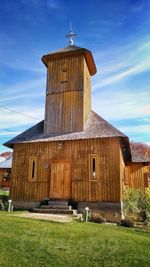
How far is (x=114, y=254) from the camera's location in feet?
25.9

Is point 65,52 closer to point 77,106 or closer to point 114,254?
point 77,106

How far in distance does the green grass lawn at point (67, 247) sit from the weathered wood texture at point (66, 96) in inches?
364

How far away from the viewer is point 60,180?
17.0 m

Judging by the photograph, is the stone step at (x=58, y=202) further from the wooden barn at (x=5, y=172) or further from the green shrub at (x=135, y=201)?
the wooden barn at (x=5, y=172)

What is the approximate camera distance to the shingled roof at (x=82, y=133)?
661 inches

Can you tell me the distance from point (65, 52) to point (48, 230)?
45.7 ft

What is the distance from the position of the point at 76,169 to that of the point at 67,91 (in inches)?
233

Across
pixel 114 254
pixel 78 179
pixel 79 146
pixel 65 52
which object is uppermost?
pixel 65 52

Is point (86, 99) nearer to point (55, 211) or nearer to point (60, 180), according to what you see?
point (60, 180)

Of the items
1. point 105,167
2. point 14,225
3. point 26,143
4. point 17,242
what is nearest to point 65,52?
point 26,143

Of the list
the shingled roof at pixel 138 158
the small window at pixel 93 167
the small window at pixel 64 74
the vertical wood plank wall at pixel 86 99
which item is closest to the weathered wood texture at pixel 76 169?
the small window at pixel 93 167

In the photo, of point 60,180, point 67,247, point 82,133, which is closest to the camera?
point 67,247

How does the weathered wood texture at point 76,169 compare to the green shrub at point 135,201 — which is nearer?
the weathered wood texture at point 76,169

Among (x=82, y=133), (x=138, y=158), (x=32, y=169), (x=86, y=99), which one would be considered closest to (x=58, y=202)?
(x=32, y=169)
